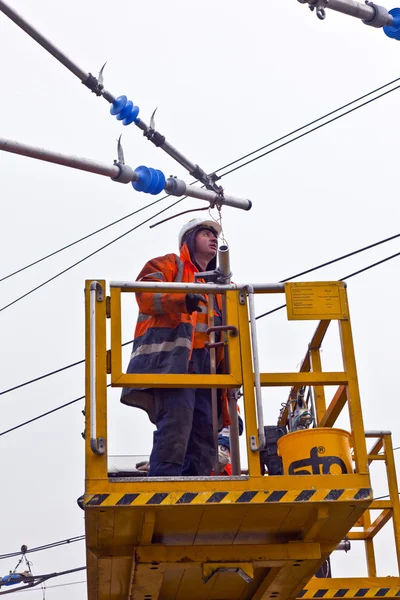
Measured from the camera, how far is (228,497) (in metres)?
5.40

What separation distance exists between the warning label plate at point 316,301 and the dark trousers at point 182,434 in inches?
35.4

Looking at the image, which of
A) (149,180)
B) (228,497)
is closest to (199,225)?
(149,180)

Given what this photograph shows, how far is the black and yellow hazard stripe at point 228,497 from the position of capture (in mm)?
5270

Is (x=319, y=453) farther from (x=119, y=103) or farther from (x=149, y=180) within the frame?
(x=119, y=103)

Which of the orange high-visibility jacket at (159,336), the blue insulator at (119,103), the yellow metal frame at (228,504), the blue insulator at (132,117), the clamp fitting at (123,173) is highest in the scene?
the blue insulator at (119,103)

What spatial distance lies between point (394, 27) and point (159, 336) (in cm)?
247

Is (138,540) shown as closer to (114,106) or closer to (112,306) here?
Answer: (112,306)

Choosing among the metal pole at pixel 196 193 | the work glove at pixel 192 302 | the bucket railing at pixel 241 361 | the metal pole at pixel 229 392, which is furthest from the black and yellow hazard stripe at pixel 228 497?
the metal pole at pixel 196 193

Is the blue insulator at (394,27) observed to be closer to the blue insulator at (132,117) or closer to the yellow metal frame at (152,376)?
the yellow metal frame at (152,376)

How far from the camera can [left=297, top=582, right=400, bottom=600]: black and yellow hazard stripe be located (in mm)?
6836

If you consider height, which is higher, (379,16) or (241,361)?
(379,16)

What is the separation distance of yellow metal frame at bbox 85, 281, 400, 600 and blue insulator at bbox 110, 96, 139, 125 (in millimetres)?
2627

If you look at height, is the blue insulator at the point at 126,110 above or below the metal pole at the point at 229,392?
above

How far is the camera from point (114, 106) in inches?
316
